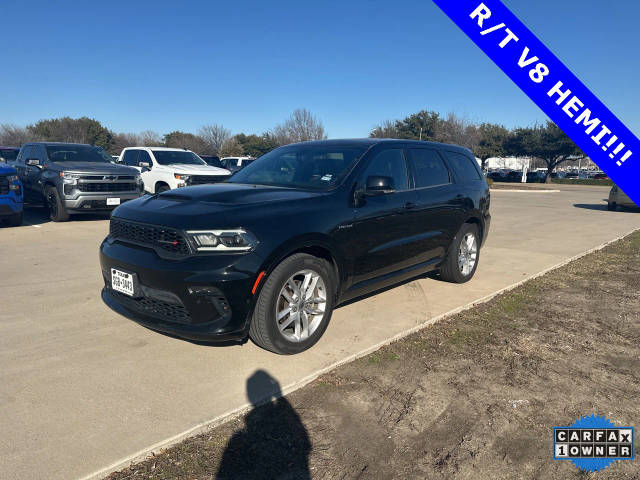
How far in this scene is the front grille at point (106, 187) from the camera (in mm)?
9602

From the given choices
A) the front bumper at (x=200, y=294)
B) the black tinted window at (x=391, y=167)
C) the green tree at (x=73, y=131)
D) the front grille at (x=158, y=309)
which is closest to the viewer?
the front bumper at (x=200, y=294)

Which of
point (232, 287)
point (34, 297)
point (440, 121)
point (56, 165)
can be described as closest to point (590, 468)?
point (232, 287)

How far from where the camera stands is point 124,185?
1016 centimetres

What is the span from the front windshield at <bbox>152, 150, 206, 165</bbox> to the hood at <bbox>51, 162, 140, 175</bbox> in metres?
2.69

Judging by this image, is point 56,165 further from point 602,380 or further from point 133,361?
point 602,380

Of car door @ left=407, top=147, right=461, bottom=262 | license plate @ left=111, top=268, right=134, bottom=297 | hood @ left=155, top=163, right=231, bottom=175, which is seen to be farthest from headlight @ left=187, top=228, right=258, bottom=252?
hood @ left=155, top=163, right=231, bottom=175

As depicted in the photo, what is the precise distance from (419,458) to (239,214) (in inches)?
76.9

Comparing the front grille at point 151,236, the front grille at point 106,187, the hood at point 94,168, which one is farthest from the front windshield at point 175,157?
the front grille at point 151,236

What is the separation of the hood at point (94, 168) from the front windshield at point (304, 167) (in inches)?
247

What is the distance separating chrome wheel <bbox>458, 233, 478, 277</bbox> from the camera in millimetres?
5619

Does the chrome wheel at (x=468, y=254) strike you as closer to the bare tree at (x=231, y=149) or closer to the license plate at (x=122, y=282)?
the license plate at (x=122, y=282)

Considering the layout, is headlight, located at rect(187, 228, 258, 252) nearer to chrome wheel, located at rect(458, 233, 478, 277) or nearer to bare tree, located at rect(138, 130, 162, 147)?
chrome wheel, located at rect(458, 233, 478, 277)

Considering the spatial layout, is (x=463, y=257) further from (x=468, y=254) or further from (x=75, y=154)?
(x=75, y=154)

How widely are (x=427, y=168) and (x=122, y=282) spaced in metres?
3.40
